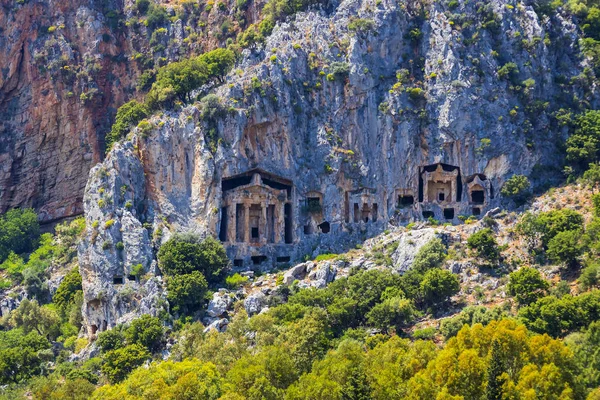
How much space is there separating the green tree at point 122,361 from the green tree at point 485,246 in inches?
1282

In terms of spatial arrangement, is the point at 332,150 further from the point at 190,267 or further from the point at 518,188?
the point at 190,267

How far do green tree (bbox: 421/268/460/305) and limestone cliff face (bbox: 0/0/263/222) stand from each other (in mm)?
47315

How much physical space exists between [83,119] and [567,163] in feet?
192

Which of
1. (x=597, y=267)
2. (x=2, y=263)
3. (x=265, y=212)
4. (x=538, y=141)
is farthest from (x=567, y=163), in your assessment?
(x=2, y=263)

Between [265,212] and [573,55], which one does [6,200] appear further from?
[573,55]

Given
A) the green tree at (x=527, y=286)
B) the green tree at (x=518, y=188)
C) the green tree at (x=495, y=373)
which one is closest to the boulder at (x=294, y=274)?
the green tree at (x=518, y=188)

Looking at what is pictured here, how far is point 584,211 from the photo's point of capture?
117 m

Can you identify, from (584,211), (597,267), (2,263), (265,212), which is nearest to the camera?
(597,267)

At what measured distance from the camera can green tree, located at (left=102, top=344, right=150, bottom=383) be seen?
10700cm

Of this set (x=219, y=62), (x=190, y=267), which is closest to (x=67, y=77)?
(x=219, y=62)

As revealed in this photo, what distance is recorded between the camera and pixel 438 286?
362 feet

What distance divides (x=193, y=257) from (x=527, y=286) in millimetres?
32965

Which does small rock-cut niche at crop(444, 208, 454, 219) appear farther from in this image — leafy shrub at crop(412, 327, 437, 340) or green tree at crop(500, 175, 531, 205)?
leafy shrub at crop(412, 327, 437, 340)

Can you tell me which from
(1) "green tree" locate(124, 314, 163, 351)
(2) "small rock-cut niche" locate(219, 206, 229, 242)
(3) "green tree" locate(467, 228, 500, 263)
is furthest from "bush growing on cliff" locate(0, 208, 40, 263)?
(3) "green tree" locate(467, 228, 500, 263)
